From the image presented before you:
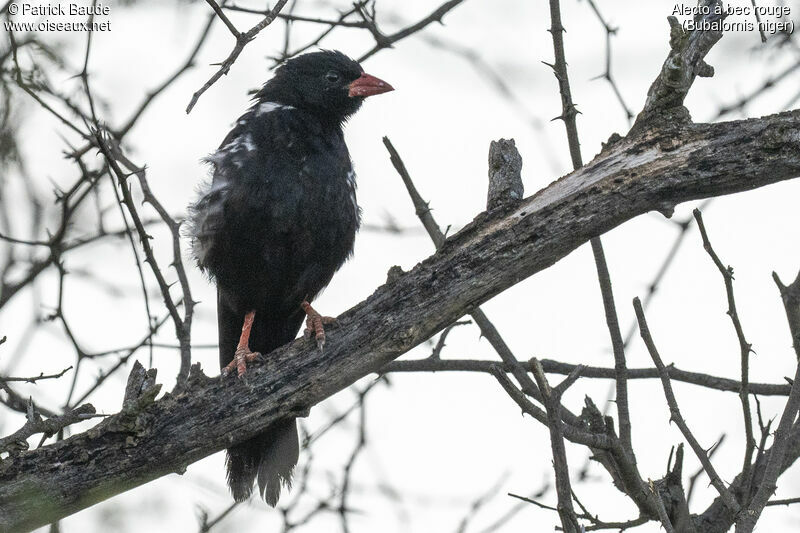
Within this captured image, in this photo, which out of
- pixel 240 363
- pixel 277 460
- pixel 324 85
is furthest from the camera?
pixel 324 85

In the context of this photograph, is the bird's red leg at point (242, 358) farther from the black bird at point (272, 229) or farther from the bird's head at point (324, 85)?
the bird's head at point (324, 85)

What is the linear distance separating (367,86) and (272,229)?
1.34m

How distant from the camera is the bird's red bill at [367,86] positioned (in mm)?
5445

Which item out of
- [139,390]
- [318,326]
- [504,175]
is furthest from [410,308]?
[139,390]

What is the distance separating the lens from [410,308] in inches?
142

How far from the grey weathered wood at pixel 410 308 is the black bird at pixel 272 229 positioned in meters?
0.46

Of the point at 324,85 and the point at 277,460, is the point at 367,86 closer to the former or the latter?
the point at 324,85

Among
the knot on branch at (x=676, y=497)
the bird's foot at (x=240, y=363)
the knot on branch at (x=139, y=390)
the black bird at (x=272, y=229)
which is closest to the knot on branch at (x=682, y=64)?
the knot on branch at (x=676, y=497)

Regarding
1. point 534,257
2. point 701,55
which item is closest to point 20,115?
point 534,257

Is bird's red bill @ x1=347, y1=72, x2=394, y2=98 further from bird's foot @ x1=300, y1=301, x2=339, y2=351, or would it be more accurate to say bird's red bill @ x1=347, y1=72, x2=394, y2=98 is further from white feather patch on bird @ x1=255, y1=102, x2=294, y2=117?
bird's foot @ x1=300, y1=301, x2=339, y2=351

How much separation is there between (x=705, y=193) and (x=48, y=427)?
2.50 metres

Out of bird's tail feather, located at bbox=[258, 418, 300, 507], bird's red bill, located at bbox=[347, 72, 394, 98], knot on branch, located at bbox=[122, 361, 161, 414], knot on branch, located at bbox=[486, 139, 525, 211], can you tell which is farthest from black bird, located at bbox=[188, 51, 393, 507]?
knot on branch, located at bbox=[486, 139, 525, 211]

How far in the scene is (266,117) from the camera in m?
5.02

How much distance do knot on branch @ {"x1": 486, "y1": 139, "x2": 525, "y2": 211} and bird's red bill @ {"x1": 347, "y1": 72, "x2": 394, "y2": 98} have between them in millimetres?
1836
